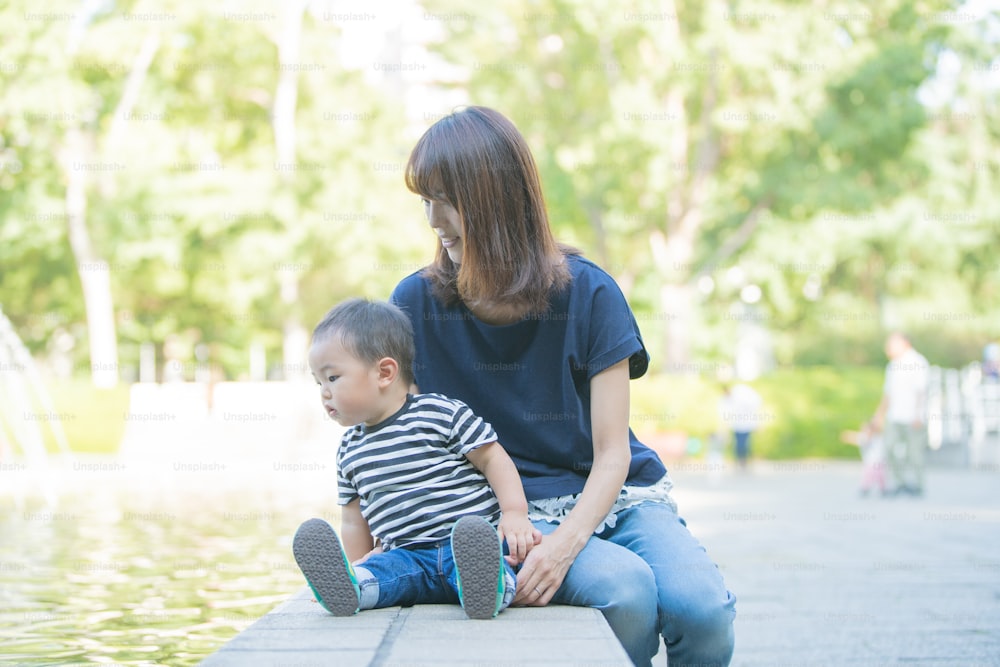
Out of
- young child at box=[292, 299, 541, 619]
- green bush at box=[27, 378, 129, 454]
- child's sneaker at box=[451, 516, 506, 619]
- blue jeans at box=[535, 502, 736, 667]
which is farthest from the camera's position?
green bush at box=[27, 378, 129, 454]

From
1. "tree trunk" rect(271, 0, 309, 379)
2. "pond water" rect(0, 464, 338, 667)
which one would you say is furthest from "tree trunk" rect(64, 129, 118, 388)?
"pond water" rect(0, 464, 338, 667)

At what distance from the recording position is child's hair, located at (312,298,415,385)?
133 inches

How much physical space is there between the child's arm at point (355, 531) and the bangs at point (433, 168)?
881mm

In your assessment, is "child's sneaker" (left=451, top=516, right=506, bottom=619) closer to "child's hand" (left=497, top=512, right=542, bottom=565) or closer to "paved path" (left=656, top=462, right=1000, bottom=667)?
"child's hand" (left=497, top=512, right=542, bottom=565)

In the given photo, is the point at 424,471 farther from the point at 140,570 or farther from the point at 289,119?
the point at 289,119

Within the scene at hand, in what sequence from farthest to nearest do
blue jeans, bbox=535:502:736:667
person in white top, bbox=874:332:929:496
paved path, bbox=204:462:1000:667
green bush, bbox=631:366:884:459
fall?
green bush, bbox=631:366:884:459 < person in white top, bbox=874:332:929:496 < blue jeans, bbox=535:502:736:667 < paved path, bbox=204:462:1000:667

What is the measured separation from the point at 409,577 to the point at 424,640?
510mm

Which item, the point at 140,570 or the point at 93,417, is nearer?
the point at 140,570

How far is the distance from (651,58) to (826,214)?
480cm

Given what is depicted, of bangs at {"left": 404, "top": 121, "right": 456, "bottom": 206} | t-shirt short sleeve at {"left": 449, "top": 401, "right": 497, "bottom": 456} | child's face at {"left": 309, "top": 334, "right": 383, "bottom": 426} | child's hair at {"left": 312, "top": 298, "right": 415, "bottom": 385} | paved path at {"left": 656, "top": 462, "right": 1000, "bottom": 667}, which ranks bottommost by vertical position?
paved path at {"left": 656, "top": 462, "right": 1000, "bottom": 667}

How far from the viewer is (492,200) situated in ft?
11.3

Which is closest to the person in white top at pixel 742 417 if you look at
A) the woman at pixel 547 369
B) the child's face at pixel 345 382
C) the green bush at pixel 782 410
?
the green bush at pixel 782 410

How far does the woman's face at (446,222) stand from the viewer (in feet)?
11.4

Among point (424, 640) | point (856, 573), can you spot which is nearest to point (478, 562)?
point (424, 640)
